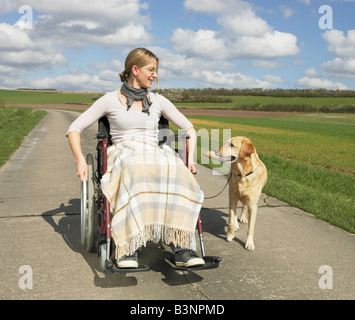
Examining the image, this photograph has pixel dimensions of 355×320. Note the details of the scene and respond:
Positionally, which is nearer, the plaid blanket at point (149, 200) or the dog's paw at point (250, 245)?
the plaid blanket at point (149, 200)

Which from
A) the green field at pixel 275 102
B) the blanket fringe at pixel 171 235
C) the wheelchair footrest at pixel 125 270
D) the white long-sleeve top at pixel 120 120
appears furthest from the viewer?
the green field at pixel 275 102

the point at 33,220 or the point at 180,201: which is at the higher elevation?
the point at 180,201

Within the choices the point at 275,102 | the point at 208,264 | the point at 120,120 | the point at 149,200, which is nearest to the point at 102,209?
the point at 149,200

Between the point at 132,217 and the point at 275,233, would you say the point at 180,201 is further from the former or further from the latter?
the point at 275,233

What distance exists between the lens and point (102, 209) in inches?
155

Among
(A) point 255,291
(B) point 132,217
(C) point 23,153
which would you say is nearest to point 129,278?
(B) point 132,217

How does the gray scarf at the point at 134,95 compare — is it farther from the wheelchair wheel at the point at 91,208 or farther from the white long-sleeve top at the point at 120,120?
the wheelchair wheel at the point at 91,208

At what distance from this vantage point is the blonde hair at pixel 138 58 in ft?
13.4

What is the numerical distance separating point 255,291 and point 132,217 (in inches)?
48.4

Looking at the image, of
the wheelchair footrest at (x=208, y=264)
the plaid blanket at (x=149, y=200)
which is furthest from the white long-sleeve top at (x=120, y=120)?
the wheelchair footrest at (x=208, y=264)

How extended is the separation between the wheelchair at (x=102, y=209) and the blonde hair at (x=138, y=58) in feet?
1.99

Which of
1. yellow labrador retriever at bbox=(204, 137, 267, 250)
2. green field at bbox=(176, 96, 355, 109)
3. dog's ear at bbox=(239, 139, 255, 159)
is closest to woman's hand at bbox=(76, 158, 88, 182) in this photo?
yellow labrador retriever at bbox=(204, 137, 267, 250)
